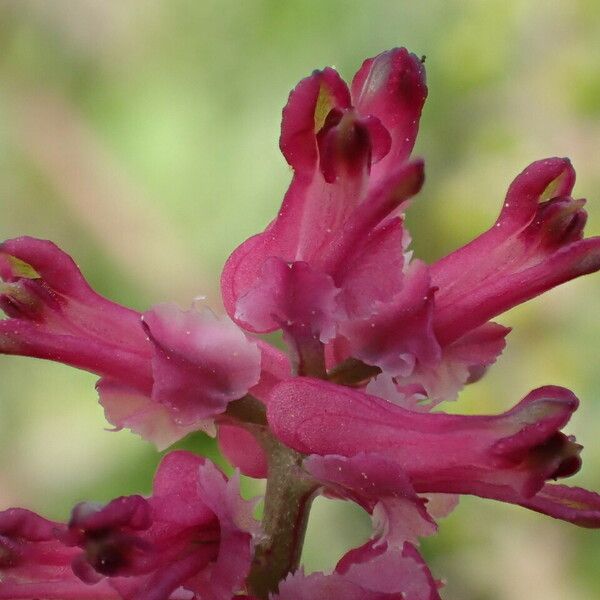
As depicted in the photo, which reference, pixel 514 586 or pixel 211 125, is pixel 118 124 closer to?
pixel 211 125

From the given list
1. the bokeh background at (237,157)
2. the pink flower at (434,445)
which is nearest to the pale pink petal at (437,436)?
the pink flower at (434,445)

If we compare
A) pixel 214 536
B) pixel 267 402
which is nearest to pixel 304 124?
pixel 267 402

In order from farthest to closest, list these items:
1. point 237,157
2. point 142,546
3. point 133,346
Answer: point 237,157, point 133,346, point 142,546

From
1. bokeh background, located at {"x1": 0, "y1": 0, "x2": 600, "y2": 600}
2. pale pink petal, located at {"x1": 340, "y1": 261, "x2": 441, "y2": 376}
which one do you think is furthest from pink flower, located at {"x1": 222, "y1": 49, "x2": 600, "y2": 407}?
bokeh background, located at {"x1": 0, "y1": 0, "x2": 600, "y2": 600}

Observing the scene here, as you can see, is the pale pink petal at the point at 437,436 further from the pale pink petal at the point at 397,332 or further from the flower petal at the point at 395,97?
the flower petal at the point at 395,97

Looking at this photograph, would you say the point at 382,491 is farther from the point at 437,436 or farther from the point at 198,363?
the point at 198,363

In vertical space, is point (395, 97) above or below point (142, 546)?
above

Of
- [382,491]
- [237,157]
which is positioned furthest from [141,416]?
[237,157]
